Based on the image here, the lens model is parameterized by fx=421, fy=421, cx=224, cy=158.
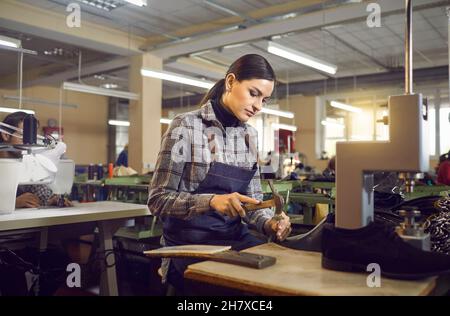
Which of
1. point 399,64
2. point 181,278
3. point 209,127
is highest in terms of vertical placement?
point 399,64

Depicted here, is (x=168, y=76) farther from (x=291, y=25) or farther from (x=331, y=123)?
(x=331, y=123)

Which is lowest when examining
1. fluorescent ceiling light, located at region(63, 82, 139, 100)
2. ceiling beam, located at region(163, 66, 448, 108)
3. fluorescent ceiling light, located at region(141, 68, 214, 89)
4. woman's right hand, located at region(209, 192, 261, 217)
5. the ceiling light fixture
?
woman's right hand, located at region(209, 192, 261, 217)

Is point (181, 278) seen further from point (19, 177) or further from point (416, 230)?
point (19, 177)

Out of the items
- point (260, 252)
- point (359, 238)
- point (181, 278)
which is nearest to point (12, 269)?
point (181, 278)

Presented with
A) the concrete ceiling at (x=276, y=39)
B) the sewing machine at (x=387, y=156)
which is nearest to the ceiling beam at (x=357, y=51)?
the concrete ceiling at (x=276, y=39)

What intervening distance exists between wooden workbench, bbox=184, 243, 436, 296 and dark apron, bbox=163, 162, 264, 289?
48 cm

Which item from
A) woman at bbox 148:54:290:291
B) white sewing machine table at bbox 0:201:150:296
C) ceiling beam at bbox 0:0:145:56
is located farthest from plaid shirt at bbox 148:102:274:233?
ceiling beam at bbox 0:0:145:56

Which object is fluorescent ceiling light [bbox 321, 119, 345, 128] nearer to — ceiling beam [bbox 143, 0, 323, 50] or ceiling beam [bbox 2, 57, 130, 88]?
ceiling beam [bbox 143, 0, 323, 50]

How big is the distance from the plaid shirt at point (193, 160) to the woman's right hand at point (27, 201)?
1.32 m

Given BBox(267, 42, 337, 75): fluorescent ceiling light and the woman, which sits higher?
BBox(267, 42, 337, 75): fluorescent ceiling light

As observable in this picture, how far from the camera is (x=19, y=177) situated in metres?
2.13

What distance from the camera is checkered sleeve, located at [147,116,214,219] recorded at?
4.58 ft

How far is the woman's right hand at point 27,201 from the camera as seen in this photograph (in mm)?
2488

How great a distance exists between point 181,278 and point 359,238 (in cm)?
68
